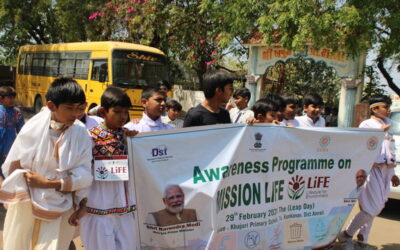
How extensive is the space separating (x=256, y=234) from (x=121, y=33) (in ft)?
50.5

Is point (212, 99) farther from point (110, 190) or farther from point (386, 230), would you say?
point (386, 230)

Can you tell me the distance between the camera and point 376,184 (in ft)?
14.5

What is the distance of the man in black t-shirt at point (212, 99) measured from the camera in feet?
11.2

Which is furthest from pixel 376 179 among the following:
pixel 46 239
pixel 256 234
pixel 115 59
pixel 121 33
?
pixel 121 33

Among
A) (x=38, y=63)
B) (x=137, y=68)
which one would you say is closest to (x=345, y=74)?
(x=137, y=68)

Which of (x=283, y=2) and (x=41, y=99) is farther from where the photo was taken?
(x=41, y=99)

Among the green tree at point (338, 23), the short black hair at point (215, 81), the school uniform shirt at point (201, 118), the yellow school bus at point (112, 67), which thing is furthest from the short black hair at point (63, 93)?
the yellow school bus at point (112, 67)

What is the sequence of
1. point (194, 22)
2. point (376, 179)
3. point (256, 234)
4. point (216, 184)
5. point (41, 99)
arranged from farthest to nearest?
point (41, 99), point (194, 22), point (376, 179), point (256, 234), point (216, 184)

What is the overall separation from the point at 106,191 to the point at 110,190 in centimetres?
3

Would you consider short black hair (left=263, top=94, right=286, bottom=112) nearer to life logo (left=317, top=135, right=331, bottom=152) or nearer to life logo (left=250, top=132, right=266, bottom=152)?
life logo (left=317, top=135, right=331, bottom=152)

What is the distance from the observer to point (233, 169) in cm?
326

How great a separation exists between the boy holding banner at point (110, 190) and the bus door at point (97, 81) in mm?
10032

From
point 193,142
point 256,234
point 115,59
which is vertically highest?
point 115,59

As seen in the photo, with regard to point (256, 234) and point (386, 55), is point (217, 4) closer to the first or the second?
point (386, 55)
